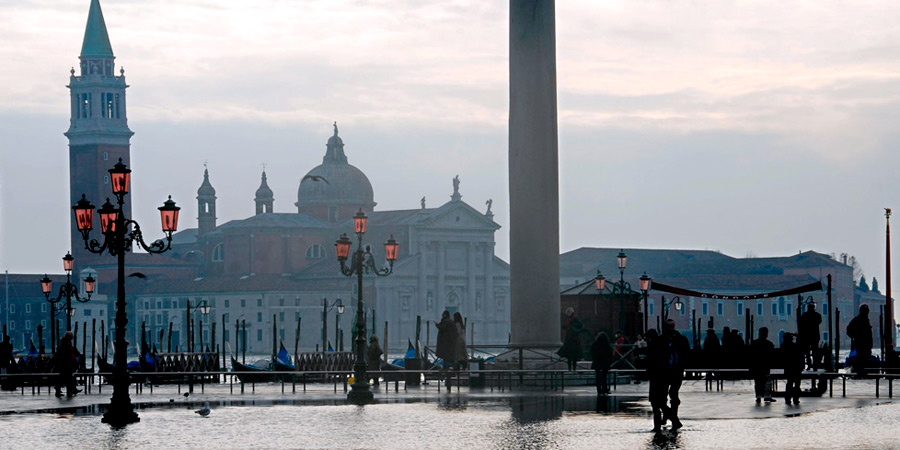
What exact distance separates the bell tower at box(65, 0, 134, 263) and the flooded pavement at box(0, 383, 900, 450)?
87.5m

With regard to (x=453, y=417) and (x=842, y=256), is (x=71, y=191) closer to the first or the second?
(x=842, y=256)

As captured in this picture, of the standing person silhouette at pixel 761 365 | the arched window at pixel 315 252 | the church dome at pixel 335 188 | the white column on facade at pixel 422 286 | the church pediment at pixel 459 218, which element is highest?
the church dome at pixel 335 188

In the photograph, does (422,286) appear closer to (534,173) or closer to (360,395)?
(534,173)

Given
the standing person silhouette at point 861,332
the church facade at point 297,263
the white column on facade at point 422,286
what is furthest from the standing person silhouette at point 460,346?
the white column on facade at point 422,286

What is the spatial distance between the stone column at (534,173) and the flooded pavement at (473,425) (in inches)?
73.5

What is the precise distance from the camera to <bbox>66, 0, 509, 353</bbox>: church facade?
11025 cm

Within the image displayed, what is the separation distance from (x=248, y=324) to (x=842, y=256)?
189ft

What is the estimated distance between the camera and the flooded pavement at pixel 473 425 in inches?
549

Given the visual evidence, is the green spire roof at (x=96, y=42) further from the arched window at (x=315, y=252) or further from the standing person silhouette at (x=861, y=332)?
the standing person silhouette at (x=861, y=332)

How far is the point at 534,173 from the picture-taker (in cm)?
2302

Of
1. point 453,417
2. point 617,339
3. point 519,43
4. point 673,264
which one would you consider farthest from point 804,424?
point 673,264

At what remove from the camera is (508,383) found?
76.6 ft

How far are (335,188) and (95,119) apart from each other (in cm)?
1947

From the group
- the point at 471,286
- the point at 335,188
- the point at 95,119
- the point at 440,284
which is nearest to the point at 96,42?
the point at 95,119
